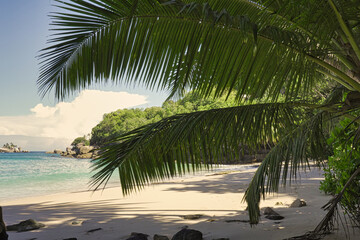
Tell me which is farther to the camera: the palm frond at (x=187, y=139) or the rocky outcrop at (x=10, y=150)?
the rocky outcrop at (x=10, y=150)

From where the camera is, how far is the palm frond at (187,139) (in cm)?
269

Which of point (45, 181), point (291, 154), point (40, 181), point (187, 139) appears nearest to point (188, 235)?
point (291, 154)

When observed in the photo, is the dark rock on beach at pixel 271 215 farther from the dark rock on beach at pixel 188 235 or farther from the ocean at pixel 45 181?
the dark rock on beach at pixel 188 235

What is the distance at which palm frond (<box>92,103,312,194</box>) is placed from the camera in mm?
2691

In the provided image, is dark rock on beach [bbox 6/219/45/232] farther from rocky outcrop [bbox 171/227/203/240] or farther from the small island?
the small island

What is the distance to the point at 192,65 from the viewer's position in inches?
97.2

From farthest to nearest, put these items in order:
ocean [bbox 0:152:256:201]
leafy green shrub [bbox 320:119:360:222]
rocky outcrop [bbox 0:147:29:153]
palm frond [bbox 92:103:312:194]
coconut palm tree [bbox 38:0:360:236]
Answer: rocky outcrop [bbox 0:147:29:153], ocean [bbox 0:152:256:201], leafy green shrub [bbox 320:119:360:222], palm frond [bbox 92:103:312:194], coconut palm tree [bbox 38:0:360:236]

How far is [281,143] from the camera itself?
347 centimetres

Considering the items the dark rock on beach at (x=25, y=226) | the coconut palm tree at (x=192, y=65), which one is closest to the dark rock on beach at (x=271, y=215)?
the coconut palm tree at (x=192, y=65)

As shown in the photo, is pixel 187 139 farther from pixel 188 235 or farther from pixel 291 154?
pixel 188 235

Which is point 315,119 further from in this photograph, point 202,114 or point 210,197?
point 210,197

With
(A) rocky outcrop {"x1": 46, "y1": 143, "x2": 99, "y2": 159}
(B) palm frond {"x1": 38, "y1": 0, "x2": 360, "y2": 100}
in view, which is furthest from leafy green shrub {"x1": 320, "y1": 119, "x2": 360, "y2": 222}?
(A) rocky outcrop {"x1": 46, "y1": 143, "x2": 99, "y2": 159}

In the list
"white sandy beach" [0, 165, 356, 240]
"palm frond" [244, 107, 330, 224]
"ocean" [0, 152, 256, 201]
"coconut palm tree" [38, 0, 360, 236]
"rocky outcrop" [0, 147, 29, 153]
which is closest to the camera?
"coconut palm tree" [38, 0, 360, 236]

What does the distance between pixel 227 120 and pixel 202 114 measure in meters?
0.23
